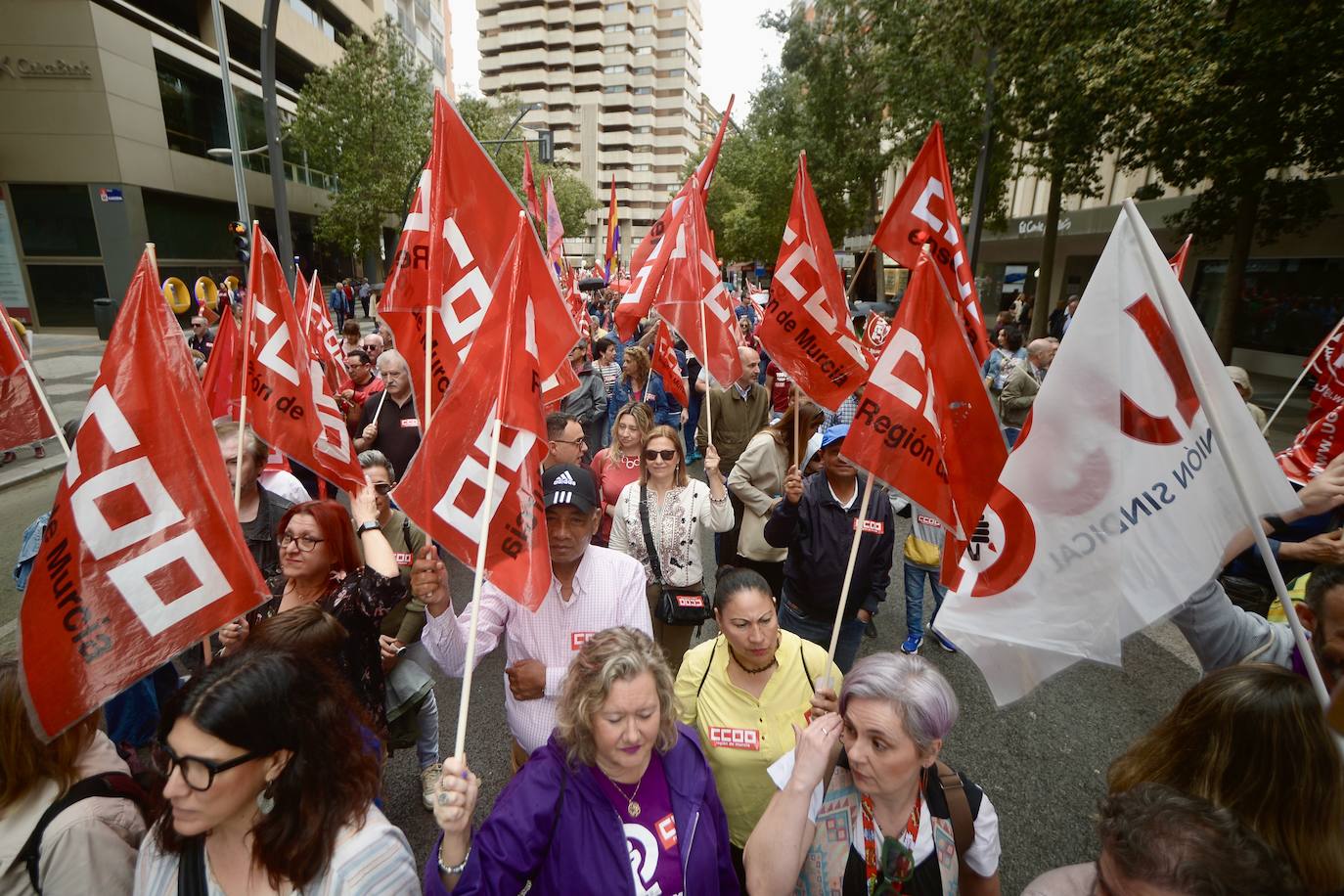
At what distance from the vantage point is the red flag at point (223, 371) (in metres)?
4.54

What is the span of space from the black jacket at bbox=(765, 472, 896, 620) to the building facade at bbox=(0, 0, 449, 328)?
22822mm

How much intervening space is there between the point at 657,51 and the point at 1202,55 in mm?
88467

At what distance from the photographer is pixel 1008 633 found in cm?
208

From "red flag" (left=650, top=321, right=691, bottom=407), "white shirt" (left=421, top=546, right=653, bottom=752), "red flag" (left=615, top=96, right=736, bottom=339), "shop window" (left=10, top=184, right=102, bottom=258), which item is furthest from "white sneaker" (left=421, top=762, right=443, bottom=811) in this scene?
"shop window" (left=10, top=184, right=102, bottom=258)

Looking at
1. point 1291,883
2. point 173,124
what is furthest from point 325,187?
point 1291,883

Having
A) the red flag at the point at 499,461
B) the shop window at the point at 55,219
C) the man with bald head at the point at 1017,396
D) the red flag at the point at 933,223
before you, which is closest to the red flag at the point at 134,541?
the red flag at the point at 499,461

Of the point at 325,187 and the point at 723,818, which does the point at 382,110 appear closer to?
the point at 325,187

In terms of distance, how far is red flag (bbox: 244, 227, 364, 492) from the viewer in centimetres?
346

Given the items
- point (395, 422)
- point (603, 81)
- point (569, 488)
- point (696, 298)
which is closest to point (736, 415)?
point (696, 298)

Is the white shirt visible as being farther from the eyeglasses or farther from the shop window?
the shop window

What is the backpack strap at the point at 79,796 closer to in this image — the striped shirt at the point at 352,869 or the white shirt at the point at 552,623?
the striped shirt at the point at 352,869

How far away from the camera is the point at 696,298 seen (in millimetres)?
5332

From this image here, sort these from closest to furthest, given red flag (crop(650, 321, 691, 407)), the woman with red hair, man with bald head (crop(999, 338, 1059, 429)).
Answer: the woman with red hair < red flag (crop(650, 321, 691, 407)) < man with bald head (crop(999, 338, 1059, 429))

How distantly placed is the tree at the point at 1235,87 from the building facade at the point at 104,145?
900 inches
